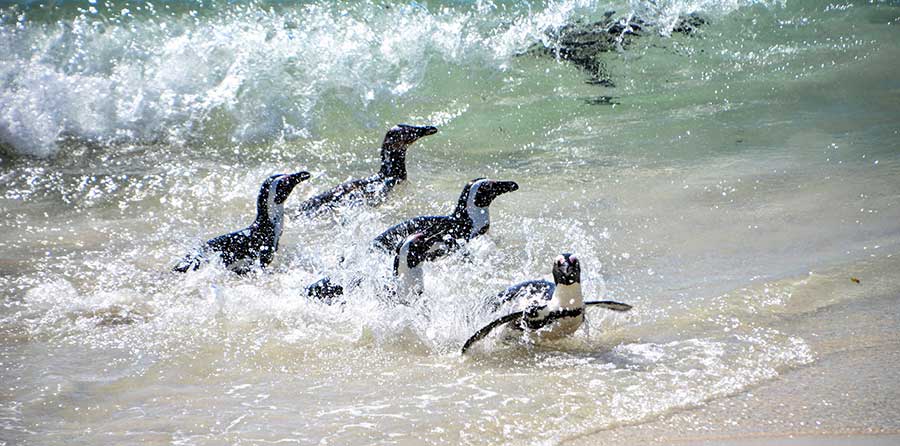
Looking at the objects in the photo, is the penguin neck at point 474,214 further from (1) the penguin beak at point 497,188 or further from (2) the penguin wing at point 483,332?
(2) the penguin wing at point 483,332

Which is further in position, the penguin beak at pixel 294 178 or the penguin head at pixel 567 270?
the penguin beak at pixel 294 178

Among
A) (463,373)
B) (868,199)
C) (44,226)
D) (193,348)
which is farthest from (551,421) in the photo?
(44,226)

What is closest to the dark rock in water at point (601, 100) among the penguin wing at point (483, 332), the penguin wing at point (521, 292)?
the penguin wing at point (521, 292)

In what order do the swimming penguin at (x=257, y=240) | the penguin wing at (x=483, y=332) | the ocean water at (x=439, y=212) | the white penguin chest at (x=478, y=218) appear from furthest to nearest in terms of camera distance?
the white penguin chest at (x=478, y=218), the swimming penguin at (x=257, y=240), the penguin wing at (x=483, y=332), the ocean water at (x=439, y=212)

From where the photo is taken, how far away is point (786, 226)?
17.1 feet

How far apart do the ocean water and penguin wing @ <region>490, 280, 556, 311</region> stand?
0.38ft

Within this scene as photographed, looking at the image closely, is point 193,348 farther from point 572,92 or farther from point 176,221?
point 572,92

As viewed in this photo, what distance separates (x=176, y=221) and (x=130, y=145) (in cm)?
212

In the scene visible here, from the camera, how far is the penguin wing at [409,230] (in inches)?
205

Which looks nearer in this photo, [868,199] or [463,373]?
[463,373]

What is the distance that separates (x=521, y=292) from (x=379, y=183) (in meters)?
2.49

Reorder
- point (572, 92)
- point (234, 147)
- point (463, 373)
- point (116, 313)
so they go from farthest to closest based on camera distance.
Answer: point (572, 92) < point (234, 147) < point (116, 313) < point (463, 373)

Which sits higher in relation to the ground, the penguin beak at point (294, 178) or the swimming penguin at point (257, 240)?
the penguin beak at point (294, 178)

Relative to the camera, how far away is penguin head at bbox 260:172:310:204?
18.4 feet
